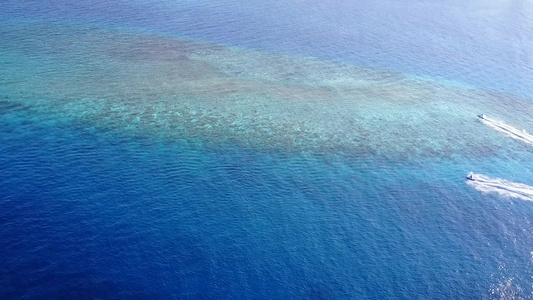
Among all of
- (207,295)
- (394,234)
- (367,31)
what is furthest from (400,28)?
(207,295)

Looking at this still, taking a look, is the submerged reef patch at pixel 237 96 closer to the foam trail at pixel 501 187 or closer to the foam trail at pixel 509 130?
the foam trail at pixel 509 130

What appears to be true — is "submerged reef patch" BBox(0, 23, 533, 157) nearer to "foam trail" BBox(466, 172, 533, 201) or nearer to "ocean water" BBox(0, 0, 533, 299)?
"ocean water" BBox(0, 0, 533, 299)

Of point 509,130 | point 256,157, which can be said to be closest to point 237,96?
point 256,157

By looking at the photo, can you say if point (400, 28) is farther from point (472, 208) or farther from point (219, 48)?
point (472, 208)

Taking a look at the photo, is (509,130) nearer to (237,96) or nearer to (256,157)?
(256,157)

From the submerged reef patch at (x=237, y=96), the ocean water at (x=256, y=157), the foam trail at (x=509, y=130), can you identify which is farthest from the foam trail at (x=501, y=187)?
the foam trail at (x=509, y=130)

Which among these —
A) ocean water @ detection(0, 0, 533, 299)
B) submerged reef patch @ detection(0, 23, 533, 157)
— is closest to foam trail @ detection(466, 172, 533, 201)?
ocean water @ detection(0, 0, 533, 299)
